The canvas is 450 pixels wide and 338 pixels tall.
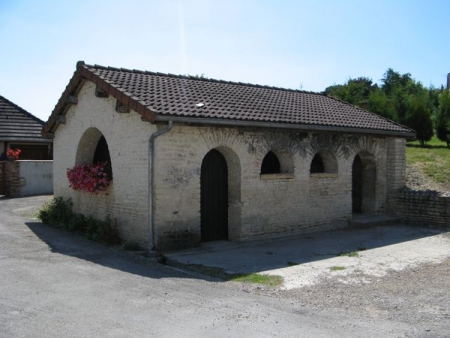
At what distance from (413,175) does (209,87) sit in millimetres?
9252

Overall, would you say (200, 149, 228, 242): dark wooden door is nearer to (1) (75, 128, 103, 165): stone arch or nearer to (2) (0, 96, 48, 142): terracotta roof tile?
(1) (75, 128, 103, 165): stone arch

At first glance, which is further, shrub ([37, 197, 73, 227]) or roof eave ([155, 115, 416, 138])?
shrub ([37, 197, 73, 227])

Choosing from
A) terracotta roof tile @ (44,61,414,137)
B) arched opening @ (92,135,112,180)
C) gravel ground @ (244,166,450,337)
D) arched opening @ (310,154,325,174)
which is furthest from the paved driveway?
arched opening @ (92,135,112,180)

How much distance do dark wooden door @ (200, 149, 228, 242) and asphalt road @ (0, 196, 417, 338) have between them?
2.33 metres

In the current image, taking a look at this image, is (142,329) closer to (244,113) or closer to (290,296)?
(290,296)

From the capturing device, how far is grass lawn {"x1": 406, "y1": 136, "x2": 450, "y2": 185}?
16844 mm

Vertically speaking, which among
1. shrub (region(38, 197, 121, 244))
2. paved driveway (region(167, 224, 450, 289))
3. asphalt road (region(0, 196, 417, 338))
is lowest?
paved driveway (region(167, 224, 450, 289))

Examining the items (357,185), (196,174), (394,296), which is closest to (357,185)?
(357,185)

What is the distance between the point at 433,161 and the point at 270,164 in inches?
391

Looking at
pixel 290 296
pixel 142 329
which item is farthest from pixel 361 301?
pixel 142 329

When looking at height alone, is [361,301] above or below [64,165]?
below

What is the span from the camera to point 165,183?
9320mm

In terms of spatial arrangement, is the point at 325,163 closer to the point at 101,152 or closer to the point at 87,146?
the point at 101,152

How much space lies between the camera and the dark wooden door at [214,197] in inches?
417
